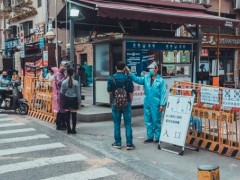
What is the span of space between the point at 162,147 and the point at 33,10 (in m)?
22.2

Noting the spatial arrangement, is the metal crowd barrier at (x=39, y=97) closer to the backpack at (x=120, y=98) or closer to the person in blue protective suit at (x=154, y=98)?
the person in blue protective suit at (x=154, y=98)

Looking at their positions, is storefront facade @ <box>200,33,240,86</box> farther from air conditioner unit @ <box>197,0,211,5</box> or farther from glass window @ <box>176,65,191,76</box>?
glass window @ <box>176,65,191,76</box>

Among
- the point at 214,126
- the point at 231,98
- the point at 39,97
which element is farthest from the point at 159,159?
the point at 39,97

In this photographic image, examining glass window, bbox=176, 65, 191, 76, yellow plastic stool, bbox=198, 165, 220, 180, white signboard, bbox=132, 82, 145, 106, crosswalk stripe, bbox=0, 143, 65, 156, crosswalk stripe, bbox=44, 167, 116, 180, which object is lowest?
crosswalk stripe, bbox=44, 167, 116, 180

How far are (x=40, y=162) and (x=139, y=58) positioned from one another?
6433 millimetres

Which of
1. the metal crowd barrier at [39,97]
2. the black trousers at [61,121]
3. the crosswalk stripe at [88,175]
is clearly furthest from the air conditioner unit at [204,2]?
the crosswalk stripe at [88,175]

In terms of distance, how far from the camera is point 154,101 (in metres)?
8.14

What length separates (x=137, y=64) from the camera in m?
12.4

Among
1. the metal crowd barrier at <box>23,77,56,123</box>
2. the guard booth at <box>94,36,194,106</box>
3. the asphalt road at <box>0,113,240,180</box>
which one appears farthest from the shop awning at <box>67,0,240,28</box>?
the asphalt road at <box>0,113,240,180</box>

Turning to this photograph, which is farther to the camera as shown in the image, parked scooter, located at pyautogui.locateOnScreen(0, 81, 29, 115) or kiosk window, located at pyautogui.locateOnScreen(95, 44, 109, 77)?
parked scooter, located at pyautogui.locateOnScreen(0, 81, 29, 115)

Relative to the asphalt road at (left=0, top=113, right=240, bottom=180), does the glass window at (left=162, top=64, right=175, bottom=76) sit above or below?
above

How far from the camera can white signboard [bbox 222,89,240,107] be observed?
22.8ft

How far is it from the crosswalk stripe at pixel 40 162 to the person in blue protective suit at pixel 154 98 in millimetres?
1869

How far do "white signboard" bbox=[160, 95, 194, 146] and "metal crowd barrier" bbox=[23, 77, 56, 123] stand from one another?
4.60 m
